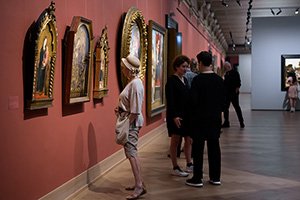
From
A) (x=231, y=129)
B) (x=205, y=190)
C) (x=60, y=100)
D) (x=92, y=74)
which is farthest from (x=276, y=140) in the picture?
(x=60, y=100)

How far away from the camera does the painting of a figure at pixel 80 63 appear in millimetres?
4875

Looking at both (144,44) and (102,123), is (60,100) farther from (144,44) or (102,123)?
(144,44)

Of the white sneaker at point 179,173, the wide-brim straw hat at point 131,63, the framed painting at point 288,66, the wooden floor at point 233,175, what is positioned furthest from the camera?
the framed painting at point 288,66

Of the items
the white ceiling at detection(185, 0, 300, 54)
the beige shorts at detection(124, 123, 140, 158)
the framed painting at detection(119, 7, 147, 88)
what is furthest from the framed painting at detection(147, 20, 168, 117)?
the white ceiling at detection(185, 0, 300, 54)

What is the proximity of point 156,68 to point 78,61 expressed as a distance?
4.65m

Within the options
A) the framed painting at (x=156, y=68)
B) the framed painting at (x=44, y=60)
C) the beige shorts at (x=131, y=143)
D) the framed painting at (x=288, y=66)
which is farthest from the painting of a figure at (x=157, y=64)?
the framed painting at (x=288, y=66)

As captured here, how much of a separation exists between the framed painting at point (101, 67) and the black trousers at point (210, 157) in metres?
1.46

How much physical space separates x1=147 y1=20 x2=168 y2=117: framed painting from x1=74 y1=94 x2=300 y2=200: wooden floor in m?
0.82

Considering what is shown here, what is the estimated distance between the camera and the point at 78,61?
16.4ft

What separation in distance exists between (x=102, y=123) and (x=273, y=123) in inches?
322

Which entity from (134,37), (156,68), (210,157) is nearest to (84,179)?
(210,157)

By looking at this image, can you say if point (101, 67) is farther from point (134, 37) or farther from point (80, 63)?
point (134, 37)

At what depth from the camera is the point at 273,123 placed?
510 inches

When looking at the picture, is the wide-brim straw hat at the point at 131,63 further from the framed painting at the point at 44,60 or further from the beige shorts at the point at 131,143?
the framed painting at the point at 44,60
